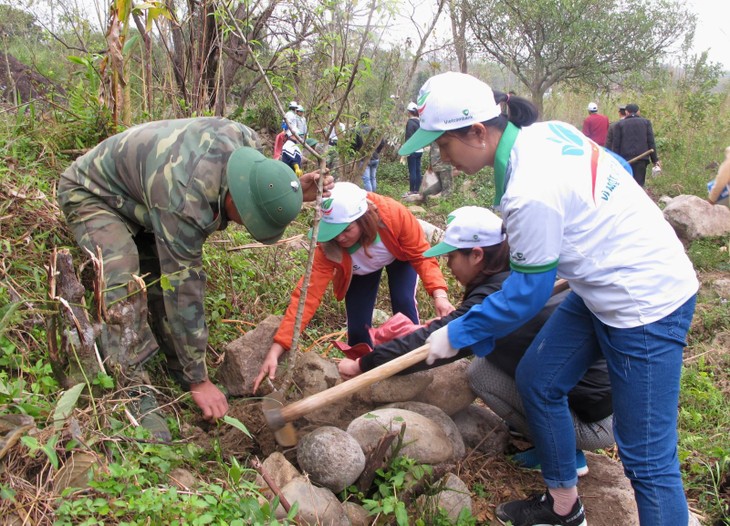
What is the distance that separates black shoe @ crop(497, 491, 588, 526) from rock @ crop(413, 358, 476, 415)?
628 millimetres

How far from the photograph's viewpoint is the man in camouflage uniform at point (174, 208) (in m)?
2.52

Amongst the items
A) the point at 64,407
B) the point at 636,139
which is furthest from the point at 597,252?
the point at 636,139

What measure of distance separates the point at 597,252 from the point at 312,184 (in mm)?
1541

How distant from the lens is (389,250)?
143 inches

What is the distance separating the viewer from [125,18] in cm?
378

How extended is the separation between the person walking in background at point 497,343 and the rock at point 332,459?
406 mm

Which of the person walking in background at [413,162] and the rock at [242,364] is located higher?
the person walking in background at [413,162]

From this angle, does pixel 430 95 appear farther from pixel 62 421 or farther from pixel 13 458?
pixel 13 458

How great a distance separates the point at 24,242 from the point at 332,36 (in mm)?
2253

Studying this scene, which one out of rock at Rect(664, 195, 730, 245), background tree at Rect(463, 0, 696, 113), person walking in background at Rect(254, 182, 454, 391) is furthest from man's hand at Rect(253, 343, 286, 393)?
background tree at Rect(463, 0, 696, 113)

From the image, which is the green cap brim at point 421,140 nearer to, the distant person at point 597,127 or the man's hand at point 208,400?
the man's hand at point 208,400

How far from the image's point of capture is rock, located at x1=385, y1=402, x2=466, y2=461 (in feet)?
9.71

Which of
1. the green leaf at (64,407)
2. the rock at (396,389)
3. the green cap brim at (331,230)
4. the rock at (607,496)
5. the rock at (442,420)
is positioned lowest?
the rock at (607,496)

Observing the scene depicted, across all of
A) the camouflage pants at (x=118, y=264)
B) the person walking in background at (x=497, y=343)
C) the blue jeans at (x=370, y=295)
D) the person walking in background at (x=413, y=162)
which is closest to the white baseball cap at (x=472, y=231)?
the person walking in background at (x=497, y=343)
